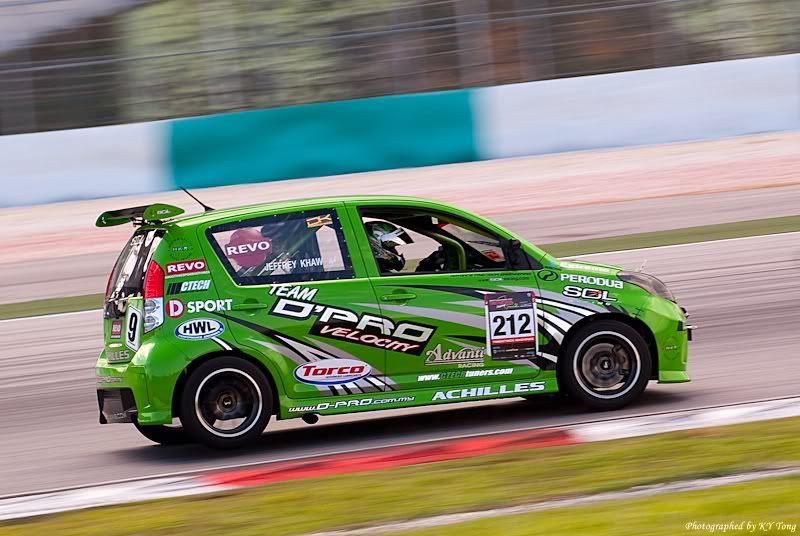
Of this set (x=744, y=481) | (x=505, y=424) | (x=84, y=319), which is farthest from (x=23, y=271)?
(x=744, y=481)

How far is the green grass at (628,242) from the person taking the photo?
14.5 meters

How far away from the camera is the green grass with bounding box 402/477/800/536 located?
5.50 metres

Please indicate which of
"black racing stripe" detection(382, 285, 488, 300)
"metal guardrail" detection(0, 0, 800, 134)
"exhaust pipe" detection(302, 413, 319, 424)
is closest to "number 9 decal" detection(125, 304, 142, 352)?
"exhaust pipe" detection(302, 413, 319, 424)

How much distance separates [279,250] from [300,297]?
0.34 meters

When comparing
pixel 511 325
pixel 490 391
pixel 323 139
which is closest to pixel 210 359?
pixel 490 391

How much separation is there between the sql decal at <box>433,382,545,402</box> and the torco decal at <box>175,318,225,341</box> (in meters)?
1.46

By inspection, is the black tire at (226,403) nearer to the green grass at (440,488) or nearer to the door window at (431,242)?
the green grass at (440,488)

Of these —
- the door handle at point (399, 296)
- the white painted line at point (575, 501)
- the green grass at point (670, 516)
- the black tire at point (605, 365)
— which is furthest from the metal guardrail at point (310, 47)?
the green grass at point (670, 516)

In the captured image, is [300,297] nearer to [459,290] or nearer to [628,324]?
[459,290]

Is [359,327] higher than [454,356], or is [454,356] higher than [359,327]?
[359,327]

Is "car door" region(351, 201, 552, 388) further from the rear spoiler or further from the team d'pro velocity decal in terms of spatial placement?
the rear spoiler

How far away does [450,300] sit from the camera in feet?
27.4

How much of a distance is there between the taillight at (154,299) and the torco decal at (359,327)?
710 millimetres

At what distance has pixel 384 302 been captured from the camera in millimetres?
8266
